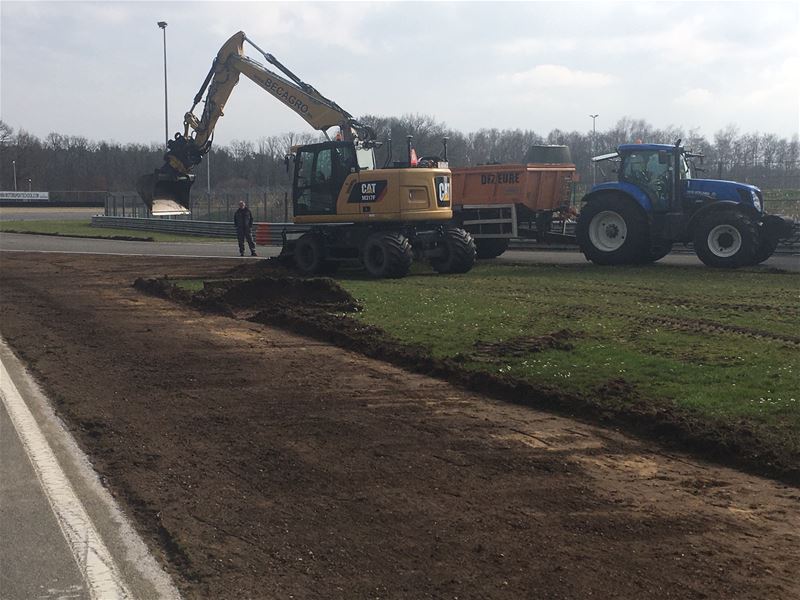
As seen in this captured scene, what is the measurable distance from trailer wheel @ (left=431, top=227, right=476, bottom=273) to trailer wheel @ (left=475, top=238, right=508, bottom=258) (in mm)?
4027

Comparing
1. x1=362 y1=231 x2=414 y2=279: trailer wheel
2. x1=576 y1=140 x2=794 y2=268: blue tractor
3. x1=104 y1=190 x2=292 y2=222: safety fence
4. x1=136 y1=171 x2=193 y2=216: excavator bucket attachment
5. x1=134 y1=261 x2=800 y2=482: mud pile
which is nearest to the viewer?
x1=134 y1=261 x2=800 y2=482: mud pile

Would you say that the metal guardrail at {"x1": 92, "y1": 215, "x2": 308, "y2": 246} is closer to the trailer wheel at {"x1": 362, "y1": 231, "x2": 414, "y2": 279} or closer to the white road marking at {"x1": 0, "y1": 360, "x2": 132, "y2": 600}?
the trailer wheel at {"x1": 362, "y1": 231, "x2": 414, "y2": 279}

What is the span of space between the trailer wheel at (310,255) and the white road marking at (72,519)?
1312 cm

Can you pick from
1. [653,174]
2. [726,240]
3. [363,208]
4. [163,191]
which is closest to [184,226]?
[163,191]

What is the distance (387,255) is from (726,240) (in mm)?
7864

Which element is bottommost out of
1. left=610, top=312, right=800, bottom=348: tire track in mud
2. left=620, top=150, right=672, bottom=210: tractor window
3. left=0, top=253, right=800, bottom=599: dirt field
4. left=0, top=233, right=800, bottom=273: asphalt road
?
left=0, top=253, right=800, bottom=599: dirt field

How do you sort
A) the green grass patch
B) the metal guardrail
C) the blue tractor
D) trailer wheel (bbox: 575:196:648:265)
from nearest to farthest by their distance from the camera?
the blue tractor < trailer wheel (bbox: 575:196:648:265) < the metal guardrail < the green grass patch

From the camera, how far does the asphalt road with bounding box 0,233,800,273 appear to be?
2377cm

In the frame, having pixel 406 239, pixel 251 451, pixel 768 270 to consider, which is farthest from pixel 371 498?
pixel 768 270

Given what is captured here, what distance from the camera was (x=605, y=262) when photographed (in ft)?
72.6

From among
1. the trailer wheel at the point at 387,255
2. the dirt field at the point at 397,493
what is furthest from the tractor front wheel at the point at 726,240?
the dirt field at the point at 397,493

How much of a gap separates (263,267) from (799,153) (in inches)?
1203

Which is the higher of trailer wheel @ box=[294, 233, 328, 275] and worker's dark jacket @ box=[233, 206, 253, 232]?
worker's dark jacket @ box=[233, 206, 253, 232]

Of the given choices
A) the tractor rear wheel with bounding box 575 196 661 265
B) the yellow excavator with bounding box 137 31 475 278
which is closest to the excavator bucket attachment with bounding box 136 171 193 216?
the yellow excavator with bounding box 137 31 475 278
